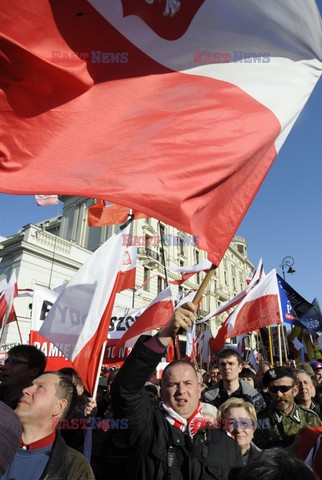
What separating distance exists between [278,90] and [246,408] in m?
2.59

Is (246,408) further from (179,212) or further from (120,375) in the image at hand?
(179,212)

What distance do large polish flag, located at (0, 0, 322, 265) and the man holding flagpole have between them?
608 millimetres

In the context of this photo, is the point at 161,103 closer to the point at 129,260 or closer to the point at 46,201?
the point at 129,260

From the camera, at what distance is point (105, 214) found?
6.83m

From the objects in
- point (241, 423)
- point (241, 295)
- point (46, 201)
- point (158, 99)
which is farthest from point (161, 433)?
point (46, 201)

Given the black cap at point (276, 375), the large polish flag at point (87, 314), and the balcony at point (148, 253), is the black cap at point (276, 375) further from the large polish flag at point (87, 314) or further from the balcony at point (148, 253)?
the balcony at point (148, 253)

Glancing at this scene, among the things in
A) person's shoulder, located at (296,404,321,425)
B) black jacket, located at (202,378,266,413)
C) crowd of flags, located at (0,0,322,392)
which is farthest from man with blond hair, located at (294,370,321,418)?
crowd of flags, located at (0,0,322,392)

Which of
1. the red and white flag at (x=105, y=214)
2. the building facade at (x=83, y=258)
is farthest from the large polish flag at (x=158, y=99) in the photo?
the red and white flag at (x=105, y=214)

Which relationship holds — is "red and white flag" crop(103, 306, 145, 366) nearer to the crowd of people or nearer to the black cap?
the black cap

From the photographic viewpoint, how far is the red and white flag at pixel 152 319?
553 cm

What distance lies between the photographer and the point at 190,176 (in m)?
2.34

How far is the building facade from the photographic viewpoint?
62.1 feet

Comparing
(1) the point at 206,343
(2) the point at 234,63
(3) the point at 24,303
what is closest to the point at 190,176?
(2) the point at 234,63

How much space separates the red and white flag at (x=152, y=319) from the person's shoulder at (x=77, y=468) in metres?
3.23
